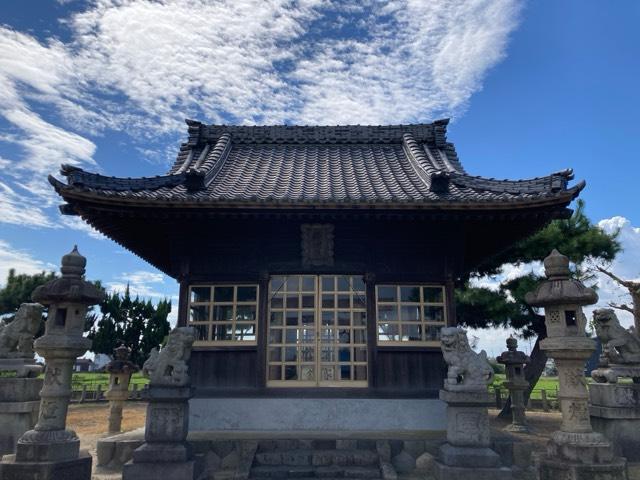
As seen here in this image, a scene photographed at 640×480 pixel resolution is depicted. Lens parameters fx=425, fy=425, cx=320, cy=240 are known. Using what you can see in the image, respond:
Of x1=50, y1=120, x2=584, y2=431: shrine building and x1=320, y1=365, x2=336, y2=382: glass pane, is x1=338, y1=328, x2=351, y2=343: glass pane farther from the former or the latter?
x1=320, y1=365, x2=336, y2=382: glass pane

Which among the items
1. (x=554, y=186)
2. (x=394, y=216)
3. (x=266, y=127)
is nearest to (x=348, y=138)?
(x=266, y=127)

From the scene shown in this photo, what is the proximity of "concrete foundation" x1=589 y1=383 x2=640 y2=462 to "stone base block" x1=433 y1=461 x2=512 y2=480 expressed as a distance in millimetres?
4345

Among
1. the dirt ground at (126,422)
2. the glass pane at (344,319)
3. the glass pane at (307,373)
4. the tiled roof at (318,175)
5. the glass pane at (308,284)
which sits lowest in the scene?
the dirt ground at (126,422)

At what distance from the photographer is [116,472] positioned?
838 centimetres

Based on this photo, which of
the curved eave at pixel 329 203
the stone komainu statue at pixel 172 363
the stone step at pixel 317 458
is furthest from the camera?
the curved eave at pixel 329 203

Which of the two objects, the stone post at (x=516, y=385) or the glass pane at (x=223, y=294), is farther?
the stone post at (x=516, y=385)

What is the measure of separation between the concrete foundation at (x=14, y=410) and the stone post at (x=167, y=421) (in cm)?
424

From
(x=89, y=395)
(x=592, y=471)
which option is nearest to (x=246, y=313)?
(x=592, y=471)

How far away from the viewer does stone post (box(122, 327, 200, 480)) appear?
740 cm

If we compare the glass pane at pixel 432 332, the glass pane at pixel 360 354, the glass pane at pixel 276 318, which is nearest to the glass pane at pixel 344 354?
the glass pane at pixel 360 354

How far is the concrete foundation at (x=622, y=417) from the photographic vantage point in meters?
9.70

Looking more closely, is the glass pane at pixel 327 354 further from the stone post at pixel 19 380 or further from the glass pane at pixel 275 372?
the stone post at pixel 19 380

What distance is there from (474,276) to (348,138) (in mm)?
8084

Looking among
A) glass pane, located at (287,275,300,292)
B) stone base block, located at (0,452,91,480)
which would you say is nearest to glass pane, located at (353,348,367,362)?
glass pane, located at (287,275,300,292)
